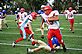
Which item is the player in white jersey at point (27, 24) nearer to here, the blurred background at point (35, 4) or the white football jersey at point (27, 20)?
the white football jersey at point (27, 20)

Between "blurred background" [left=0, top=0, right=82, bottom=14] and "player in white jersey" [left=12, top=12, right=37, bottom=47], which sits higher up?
"player in white jersey" [left=12, top=12, right=37, bottom=47]

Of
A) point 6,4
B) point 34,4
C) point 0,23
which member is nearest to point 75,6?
point 34,4

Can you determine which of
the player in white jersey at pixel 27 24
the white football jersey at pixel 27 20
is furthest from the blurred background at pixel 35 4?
the white football jersey at pixel 27 20

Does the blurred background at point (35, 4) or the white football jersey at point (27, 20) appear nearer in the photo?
the white football jersey at point (27, 20)

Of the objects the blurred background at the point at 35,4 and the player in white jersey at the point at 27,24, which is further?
the blurred background at the point at 35,4

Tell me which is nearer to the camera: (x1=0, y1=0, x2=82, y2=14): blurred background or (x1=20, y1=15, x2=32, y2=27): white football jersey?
(x1=20, y1=15, x2=32, y2=27): white football jersey

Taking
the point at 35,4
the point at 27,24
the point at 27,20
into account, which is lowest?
the point at 35,4

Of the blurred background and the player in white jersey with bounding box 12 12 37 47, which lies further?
the blurred background

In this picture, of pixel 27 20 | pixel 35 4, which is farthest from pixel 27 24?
pixel 35 4

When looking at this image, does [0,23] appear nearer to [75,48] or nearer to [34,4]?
[75,48]

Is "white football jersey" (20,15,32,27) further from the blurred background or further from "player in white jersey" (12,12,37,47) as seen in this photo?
the blurred background

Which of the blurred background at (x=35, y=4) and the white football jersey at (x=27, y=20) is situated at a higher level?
the white football jersey at (x=27, y=20)

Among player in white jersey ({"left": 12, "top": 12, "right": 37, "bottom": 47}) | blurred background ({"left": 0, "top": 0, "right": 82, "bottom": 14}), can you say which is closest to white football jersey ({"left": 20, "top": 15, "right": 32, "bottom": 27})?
player in white jersey ({"left": 12, "top": 12, "right": 37, "bottom": 47})

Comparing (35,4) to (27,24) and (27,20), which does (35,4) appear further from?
(27,20)
